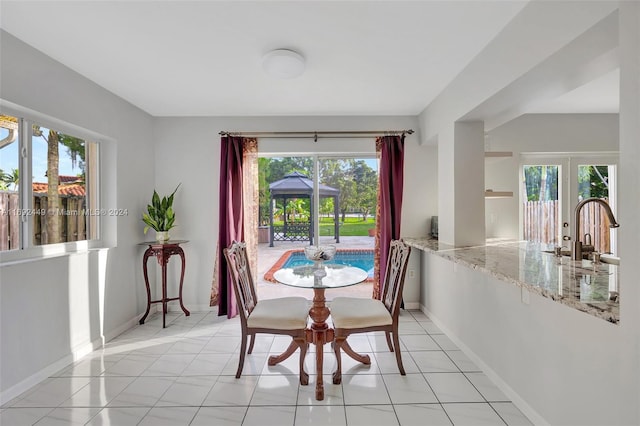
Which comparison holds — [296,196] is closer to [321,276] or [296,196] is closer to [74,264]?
[321,276]

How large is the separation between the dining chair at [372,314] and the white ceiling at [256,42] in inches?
60.0

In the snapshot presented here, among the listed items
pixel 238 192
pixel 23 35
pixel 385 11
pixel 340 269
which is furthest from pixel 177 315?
pixel 385 11

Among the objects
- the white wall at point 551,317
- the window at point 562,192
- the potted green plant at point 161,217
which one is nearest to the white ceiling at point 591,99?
the window at point 562,192

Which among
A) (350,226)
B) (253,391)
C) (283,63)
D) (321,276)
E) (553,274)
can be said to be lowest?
(253,391)

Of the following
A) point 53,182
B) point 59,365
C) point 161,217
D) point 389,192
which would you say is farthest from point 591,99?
point 59,365

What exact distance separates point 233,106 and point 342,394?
3.02 metres

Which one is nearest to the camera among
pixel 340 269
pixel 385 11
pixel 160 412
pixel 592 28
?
pixel 592 28

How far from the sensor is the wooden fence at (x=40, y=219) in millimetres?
2199

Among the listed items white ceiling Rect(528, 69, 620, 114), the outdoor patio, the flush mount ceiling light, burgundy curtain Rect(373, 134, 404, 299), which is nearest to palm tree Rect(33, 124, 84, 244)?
the flush mount ceiling light

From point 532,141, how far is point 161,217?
446cm

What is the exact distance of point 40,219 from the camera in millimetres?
2475

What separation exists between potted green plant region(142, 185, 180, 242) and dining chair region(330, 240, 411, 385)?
2.18 m

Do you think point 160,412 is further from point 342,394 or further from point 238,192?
point 238,192

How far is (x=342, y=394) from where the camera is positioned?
6.99 feet
